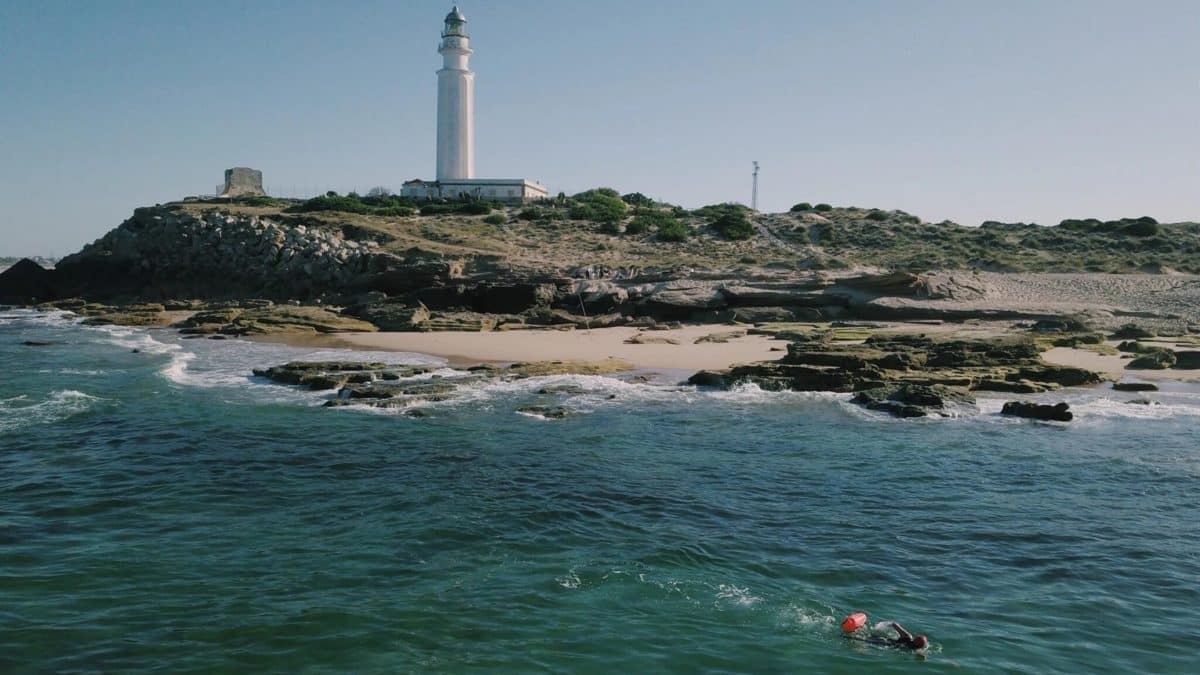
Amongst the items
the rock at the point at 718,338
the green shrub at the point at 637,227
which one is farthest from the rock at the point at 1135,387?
the green shrub at the point at 637,227

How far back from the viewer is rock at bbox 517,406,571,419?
17531 millimetres

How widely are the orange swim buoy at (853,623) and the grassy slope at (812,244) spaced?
33037 millimetres

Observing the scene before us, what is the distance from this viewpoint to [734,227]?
5338 cm

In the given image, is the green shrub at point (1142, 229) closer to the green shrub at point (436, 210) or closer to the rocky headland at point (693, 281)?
the rocky headland at point (693, 281)

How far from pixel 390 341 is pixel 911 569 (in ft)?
78.2

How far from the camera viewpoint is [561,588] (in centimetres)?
890

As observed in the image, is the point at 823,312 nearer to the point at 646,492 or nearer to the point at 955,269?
the point at 955,269

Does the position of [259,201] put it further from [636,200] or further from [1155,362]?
[1155,362]

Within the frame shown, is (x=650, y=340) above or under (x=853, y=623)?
above

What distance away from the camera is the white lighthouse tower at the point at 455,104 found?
223 ft

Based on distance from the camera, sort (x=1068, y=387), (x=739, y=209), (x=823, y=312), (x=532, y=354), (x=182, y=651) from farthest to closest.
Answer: (x=739, y=209), (x=823, y=312), (x=532, y=354), (x=1068, y=387), (x=182, y=651)

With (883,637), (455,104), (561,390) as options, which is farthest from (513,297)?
(455,104)

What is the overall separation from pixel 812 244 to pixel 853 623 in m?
45.7

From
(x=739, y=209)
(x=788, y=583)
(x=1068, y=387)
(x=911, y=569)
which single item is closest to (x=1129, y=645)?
(x=911, y=569)
